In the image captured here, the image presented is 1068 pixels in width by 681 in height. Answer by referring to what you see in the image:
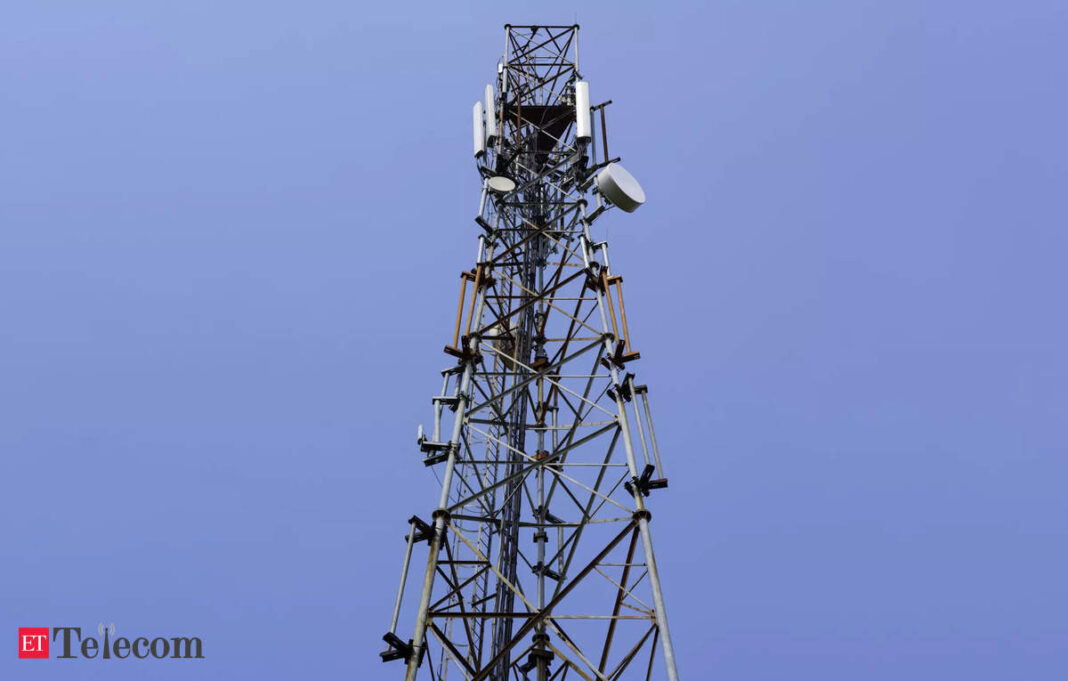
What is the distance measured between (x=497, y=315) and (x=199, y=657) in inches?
404

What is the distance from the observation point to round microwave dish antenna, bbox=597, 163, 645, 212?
818 inches

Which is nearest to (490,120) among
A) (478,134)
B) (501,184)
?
(478,134)

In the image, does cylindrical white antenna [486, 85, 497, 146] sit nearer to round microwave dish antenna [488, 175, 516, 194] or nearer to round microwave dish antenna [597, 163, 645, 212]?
round microwave dish antenna [488, 175, 516, 194]

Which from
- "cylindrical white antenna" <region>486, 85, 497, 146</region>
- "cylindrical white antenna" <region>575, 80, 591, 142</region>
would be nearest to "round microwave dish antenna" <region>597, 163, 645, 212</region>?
"cylindrical white antenna" <region>575, 80, 591, 142</region>

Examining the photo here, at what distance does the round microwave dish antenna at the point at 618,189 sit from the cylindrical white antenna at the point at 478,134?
310 cm

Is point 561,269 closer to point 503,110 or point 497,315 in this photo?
point 497,315

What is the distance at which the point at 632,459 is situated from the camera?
1571cm

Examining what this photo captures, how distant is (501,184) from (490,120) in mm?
1850

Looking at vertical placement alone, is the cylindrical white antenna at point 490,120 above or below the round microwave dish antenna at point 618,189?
above

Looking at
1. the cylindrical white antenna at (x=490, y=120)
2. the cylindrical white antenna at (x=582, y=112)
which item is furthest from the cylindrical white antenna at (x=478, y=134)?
the cylindrical white antenna at (x=582, y=112)

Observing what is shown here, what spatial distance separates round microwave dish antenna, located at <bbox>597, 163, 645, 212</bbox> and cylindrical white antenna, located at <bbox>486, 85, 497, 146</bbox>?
302cm

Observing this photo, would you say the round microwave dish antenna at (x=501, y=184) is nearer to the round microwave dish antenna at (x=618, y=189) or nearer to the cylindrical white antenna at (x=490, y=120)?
the cylindrical white antenna at (x=490, y=120)

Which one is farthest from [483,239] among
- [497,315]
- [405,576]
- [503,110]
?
[405,576]

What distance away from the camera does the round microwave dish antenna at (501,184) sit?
859 inches
